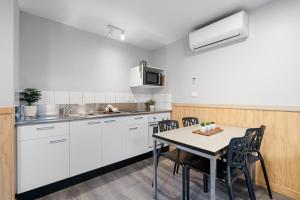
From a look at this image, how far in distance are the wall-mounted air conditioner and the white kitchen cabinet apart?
2.43 meters

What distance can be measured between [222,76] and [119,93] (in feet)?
6.66

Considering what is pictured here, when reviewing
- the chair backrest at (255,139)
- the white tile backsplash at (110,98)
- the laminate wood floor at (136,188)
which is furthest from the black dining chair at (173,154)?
the white tile backsplash at (110,98)

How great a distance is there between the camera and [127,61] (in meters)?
3.34

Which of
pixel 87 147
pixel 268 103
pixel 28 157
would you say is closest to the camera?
pixel 28 157

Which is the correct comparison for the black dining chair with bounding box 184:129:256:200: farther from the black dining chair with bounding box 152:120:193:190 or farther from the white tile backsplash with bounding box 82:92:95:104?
the white tile backsplash with bounding box 82:92:95:104

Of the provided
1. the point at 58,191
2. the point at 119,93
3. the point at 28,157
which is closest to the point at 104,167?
the point at 58,191

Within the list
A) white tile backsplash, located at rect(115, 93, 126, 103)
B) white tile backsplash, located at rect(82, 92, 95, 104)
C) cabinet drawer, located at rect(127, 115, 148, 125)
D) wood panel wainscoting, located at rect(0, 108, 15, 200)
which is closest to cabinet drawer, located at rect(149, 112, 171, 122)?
cabinet drawer, located at rect(127, 115, 148, 125)

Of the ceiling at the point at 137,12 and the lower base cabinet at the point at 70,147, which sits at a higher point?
the ceiling at the point at 137,12

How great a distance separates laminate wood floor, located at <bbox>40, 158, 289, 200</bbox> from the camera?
177cm

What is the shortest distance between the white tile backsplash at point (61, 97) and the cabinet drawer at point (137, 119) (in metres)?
1.09

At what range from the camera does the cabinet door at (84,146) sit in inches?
78.4

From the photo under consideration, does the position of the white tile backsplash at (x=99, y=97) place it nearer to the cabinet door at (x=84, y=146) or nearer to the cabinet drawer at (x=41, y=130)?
the cabinet door at (x=84, y=146)

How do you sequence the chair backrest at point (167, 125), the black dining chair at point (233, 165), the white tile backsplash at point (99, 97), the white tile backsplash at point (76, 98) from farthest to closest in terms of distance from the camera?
the white tile backsplash at point (99, 97) → the white tile backsplash at point (76, 98) → the chair backrest at point (167, 125) → the black dining chair at point (233, 165)

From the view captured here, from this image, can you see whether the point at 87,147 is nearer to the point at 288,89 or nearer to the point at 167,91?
the point at 167,91
